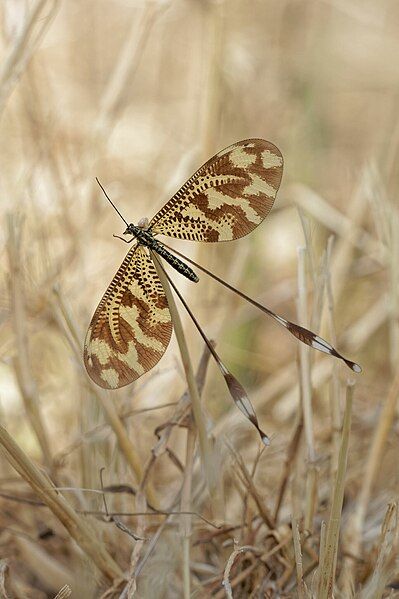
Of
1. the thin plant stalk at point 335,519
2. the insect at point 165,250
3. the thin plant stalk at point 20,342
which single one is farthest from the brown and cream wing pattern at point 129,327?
the thin plant stalk at point 20,342

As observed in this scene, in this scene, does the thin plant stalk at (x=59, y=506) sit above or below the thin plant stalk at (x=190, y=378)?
below

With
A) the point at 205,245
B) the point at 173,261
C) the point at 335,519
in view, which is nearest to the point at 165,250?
the point at 173,261

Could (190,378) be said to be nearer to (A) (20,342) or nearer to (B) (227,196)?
(B) (227,196)

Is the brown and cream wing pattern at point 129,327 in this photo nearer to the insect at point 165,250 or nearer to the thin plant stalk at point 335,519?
the insect at point 165,250

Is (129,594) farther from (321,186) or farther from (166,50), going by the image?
(166,50)

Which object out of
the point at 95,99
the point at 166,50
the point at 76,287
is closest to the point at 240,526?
the point at 76,287
